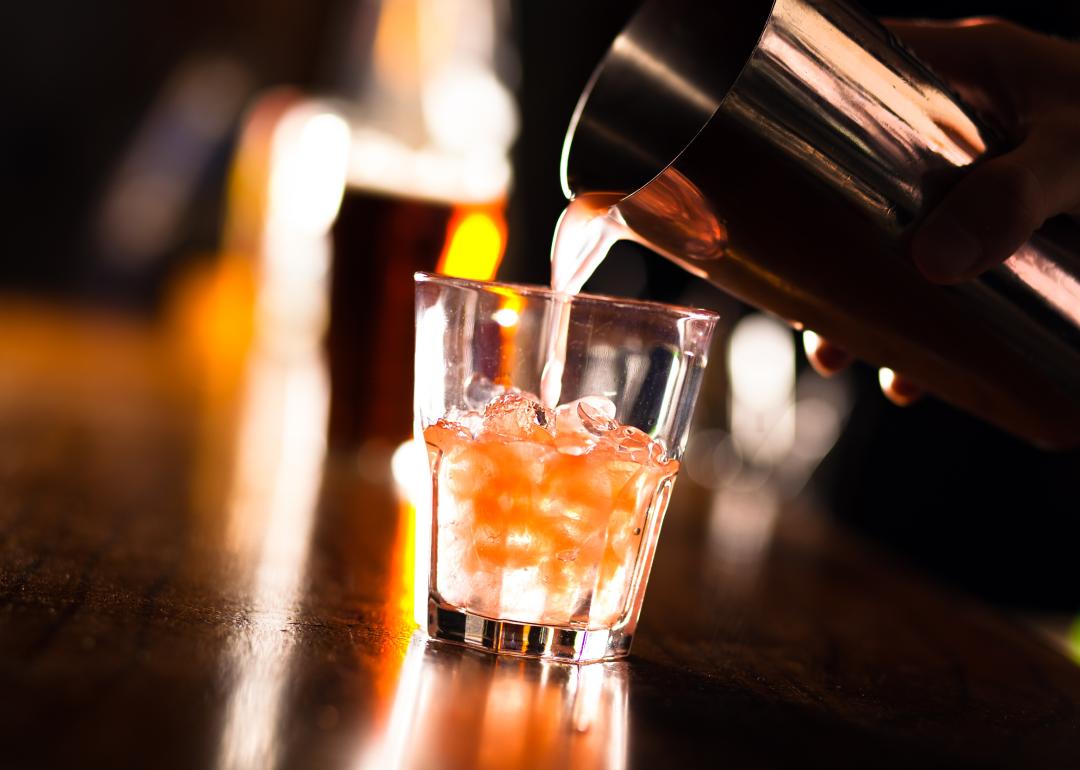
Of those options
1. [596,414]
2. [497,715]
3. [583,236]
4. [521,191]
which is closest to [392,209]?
[583,236]

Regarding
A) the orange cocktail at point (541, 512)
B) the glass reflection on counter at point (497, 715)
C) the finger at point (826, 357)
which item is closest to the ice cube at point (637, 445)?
the orange cocktail at point (541, 512)

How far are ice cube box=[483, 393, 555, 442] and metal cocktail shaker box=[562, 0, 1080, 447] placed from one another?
4.9 inches

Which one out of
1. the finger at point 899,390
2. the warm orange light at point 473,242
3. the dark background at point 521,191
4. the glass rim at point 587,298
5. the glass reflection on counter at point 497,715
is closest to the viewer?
the glass reflection on counter at point 497,715

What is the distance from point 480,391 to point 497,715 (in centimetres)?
20

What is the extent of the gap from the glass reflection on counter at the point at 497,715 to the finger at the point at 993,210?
29cm

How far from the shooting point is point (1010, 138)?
0.74m

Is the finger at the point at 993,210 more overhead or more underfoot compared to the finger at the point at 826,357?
more overhead

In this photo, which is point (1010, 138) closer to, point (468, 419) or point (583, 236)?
point (583, 236)

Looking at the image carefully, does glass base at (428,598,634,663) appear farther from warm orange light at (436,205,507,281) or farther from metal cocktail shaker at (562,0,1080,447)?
warm orange light at (436,205,507,281)

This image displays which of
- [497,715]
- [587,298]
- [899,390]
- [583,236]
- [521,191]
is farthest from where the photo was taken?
[521,191]

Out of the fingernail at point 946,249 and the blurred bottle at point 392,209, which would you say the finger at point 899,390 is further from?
the blurred bottle at point 392,209

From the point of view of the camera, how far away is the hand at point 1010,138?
66 centimetres

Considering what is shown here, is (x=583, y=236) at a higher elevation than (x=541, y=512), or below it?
higher

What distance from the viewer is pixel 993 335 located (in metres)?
0.76
